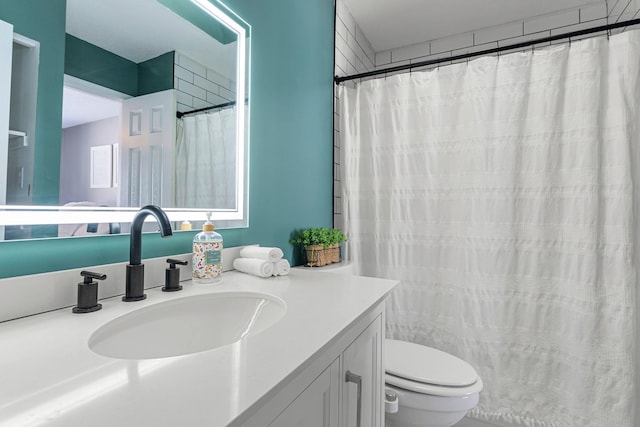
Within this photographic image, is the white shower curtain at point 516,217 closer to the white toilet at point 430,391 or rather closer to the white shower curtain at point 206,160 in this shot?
the white toilet at point 430,391

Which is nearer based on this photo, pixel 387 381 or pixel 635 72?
pixel 387 381

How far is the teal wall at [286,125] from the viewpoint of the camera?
1.35 metres

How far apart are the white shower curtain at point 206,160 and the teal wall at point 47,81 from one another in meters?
0.35

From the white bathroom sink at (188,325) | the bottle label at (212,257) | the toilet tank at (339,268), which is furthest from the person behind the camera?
the toilet tank at (339,268)

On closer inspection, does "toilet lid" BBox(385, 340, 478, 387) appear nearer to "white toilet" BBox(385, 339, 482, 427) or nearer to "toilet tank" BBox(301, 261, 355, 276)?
"white toilet" BBox(385, 339, 482, 427)

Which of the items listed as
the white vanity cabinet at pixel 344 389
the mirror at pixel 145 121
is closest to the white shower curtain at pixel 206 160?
the mirror at pixel 145 121

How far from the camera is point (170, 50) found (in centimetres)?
108

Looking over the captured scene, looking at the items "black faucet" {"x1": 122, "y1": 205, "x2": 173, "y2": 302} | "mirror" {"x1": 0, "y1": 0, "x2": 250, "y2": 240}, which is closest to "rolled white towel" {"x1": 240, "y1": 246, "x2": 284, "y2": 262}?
"mirror" {"x1": 0, "y1": 0, "x2": 250, "y2": 240}

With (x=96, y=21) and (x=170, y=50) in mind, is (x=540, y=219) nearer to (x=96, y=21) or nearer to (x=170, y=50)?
(x=170, y=50)

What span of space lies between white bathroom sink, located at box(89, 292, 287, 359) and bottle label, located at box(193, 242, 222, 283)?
4.5 inches

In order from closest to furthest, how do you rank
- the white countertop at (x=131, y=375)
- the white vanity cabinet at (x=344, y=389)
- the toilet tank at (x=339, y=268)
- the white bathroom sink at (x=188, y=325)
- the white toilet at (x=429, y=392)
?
the white countertop at (x=131, y=375), the white vanity cabinet at (x=344, y=389), the white bathroom sink at (x=188, y=325), the white toilet at (x=429, y=392), the toilet tank at (x=339, y=268)

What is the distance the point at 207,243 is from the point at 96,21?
64cm

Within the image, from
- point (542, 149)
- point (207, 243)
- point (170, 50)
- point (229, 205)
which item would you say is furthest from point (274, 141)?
point (542, 149)

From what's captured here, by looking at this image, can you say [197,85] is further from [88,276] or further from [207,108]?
[88,276]
